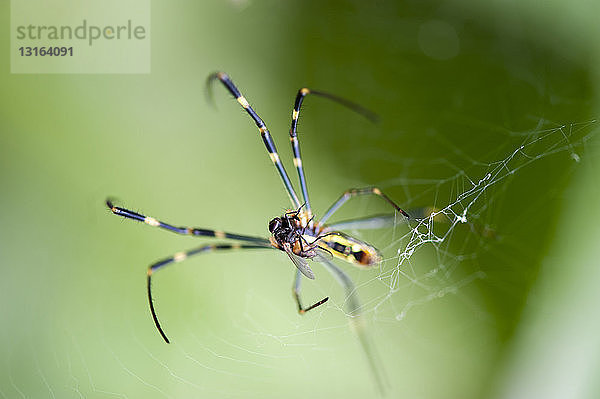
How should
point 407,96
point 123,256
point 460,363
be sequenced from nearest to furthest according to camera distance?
point 460,363
point 123,256
point 407,96

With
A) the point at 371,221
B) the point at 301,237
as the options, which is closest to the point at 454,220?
the point at 371,221

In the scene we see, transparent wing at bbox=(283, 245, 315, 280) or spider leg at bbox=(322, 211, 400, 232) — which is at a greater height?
spider leg at bbox=(322, 211, 400, 232)

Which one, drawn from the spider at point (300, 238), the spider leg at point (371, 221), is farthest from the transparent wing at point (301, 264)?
the spider leg at point (371, 221)

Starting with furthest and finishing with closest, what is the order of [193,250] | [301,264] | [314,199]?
1. [314,199]
2. [193,250]
3. [301,264]

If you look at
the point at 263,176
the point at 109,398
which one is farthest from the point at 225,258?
the point at 109,398

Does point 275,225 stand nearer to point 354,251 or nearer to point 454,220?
point 354,251

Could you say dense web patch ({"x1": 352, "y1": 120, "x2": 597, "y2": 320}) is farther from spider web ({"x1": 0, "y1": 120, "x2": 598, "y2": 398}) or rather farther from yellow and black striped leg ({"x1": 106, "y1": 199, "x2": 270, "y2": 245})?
yellow and black striped leg ({"x1": 106, "y1": 199, "x2": 270, "y2": 245})

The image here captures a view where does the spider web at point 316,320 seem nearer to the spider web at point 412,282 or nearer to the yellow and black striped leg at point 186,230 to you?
the spider web at point 412,282

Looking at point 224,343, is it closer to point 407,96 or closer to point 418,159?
point 418,159

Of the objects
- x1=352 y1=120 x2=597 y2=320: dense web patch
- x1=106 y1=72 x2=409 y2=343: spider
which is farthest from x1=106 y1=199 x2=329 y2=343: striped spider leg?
x1=352 y1=120 x2=597 y2=320: dense web patch
